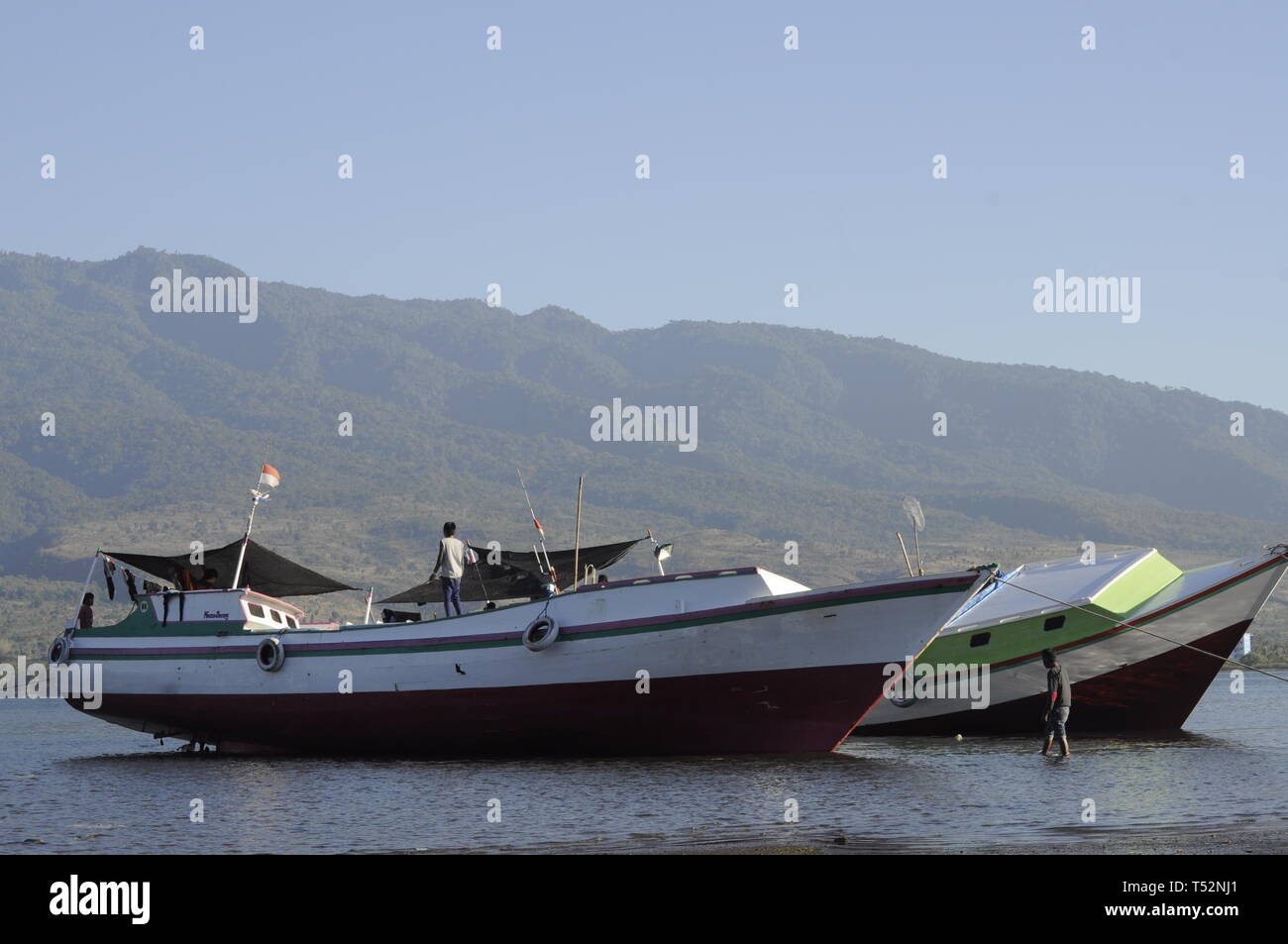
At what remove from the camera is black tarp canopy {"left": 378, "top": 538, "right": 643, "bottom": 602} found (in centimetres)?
3456

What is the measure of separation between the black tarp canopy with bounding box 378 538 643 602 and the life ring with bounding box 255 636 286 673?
10.4 feet

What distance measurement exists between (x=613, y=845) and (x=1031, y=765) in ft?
35.9

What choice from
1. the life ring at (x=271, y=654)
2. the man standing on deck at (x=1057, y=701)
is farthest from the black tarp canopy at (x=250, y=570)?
the man standing on deck at (x=1057, y=701)

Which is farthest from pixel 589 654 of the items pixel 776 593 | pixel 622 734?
pixel 776 593

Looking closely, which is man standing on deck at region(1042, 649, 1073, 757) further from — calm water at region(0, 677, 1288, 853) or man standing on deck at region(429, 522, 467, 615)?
man standing on deck at region(429, 522, 467, 615)

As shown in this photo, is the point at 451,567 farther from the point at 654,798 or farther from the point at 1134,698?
the point at 1134,698

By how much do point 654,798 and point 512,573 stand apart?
506 inches

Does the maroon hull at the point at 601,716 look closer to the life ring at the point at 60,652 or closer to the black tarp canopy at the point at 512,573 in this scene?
the black tarp canopy at the point at 512,573

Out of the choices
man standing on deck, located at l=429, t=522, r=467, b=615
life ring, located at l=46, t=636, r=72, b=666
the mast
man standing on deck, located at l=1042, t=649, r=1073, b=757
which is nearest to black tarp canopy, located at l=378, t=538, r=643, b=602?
man standing on deck, located at l=429, t=522, r=467, b=615

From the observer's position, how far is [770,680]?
28.0 meters

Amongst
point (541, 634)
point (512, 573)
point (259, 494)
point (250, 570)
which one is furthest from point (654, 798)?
point (250, 570)

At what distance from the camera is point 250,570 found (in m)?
36.3

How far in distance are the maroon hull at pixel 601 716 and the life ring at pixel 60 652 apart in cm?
550
